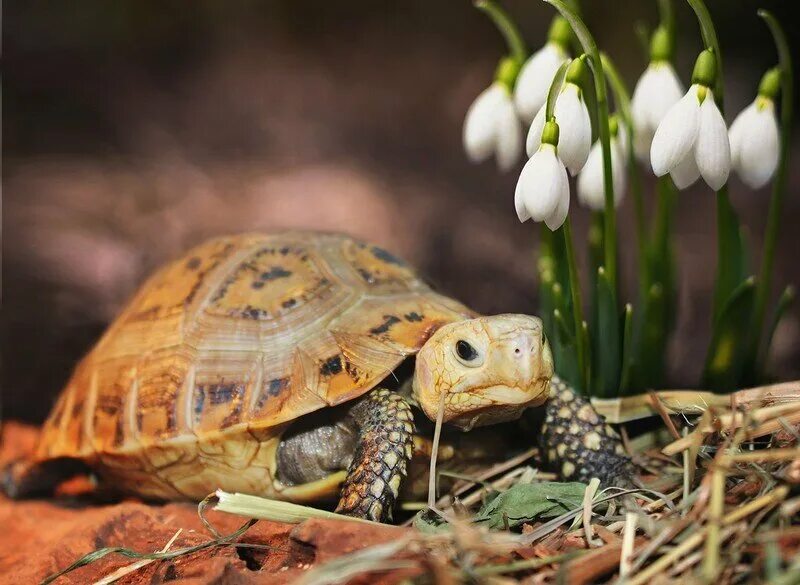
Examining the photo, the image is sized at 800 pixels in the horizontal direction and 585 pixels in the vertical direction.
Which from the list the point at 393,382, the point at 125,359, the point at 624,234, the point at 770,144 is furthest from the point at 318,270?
the point at 624,234

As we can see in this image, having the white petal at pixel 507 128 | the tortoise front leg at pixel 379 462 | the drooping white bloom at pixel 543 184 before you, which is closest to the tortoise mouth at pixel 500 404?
the tortoise front leg at pixel 379 462

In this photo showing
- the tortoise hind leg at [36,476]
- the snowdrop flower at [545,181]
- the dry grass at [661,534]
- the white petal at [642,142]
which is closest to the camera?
the dry grass at [661,534]

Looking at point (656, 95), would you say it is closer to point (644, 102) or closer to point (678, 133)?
point (644, 102)

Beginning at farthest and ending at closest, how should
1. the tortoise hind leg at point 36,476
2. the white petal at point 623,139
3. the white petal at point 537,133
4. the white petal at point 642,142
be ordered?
the tortoise hind leg at point 36,476 < the white petal at point 623,139 < the white petal at point 642,142 < the white petal at point 537,133

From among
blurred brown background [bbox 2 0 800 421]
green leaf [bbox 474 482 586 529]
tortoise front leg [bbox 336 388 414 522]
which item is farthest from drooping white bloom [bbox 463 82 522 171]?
blurred brown background [bbox 2 0 800 421]

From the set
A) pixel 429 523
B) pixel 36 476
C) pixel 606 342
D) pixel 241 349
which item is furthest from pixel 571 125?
pixel 36 476

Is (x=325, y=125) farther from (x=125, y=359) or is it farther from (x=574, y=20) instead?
(x=574, y=20)

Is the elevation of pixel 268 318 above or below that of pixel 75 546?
above

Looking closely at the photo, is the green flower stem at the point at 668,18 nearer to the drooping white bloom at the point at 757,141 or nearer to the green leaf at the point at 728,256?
the drooping white bloom at the point at 757,141

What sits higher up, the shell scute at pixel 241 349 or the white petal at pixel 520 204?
the white petal at pixel 520 204
